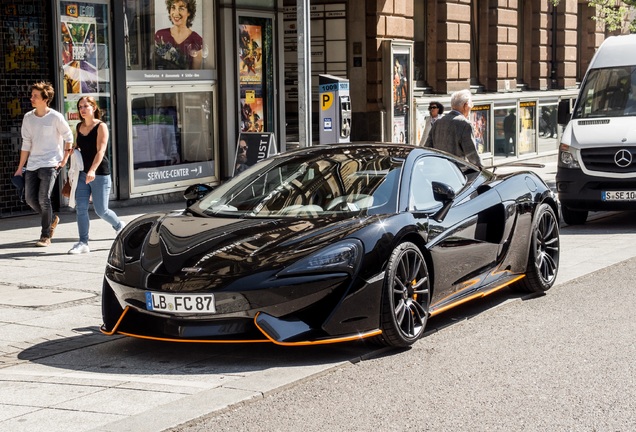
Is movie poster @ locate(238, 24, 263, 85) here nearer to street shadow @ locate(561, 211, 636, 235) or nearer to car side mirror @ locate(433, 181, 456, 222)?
street shadow @ locate(561, 211, 636, 235)

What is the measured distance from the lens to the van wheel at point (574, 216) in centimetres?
1480

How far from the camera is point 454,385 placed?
6.20 metres

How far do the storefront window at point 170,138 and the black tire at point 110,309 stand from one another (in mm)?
9475

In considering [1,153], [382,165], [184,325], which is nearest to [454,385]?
[184,325]

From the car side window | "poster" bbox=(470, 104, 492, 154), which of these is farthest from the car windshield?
"poster" bbox=(470, 104, 492, 154)

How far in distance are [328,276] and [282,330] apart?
Answer: 1.35ft

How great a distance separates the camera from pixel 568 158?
1462 cm

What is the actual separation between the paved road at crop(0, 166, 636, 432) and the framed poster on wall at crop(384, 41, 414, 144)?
1170 centimetres

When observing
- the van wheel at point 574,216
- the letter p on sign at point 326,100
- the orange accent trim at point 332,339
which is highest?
the letter p on sign at point 326,100

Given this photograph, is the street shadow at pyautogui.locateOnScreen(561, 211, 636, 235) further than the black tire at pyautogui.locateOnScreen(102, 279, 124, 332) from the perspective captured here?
Yes

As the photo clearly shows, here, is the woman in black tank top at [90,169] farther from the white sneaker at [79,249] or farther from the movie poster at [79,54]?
the movie poster at [79,54]

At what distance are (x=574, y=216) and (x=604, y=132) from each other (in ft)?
3.84

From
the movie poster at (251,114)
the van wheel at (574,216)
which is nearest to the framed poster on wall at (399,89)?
the movie poster at (251,114)

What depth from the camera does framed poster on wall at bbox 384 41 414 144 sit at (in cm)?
2145
